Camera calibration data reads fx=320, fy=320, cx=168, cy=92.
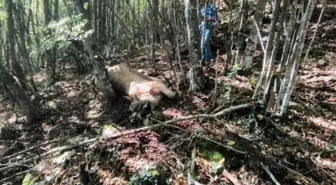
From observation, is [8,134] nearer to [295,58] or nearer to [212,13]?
[212,13]


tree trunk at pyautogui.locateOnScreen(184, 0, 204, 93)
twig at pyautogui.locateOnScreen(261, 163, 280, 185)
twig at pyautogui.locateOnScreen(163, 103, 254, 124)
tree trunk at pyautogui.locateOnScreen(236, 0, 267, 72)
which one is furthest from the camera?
tree trunk at pyautogui.locateOnScreen(236, 0, 267, 72)

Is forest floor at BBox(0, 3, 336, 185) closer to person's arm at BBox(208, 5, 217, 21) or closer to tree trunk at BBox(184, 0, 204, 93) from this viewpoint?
tree trunk at BBox(184, 0, 204, 93)

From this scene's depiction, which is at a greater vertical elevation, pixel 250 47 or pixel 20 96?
pixel 250 47

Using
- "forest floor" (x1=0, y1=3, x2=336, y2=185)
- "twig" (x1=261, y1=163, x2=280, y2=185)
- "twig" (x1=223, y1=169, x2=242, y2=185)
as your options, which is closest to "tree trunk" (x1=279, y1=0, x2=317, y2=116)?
"forest floor" (x1=0, y1=3, x2=336, y2=185)

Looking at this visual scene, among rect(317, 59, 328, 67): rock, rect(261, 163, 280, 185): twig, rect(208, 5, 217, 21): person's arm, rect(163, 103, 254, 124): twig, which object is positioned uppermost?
rect(208, 5, 217, 21): person's arm

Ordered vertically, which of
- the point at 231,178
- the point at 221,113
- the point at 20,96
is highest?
the point at 221,113

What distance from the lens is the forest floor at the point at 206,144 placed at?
11.4 feet

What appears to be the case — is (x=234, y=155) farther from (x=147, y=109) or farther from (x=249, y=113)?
(x=147, y=109)

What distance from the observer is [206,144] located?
381 centimetres

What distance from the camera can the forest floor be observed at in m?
3.49

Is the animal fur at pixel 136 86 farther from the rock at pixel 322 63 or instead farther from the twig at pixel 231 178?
the rock at pixel 322 63

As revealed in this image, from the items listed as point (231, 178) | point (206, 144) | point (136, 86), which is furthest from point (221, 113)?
point (136, 86)

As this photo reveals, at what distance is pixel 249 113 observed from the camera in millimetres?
4180

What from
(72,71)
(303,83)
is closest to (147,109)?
(303,83)
